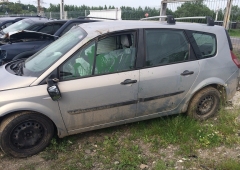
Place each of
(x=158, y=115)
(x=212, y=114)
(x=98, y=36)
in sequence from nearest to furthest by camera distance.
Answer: (x=98, y=36) → (x=158, y=115) → (x=212, y=114)

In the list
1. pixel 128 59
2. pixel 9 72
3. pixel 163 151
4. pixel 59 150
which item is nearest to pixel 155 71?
pixel 128 59

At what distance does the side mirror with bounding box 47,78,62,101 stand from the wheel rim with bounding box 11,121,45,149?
1.40 ft

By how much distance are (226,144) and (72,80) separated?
2.26 meters

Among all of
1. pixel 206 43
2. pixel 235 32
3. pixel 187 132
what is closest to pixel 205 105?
pixel 187 132

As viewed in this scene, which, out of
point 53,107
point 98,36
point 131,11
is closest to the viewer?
point 53,107

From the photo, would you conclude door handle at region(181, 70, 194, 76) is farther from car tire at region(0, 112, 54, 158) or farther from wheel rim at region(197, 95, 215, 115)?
car tire at region(0, 112, 54, 158)

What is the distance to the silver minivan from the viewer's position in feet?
9.50

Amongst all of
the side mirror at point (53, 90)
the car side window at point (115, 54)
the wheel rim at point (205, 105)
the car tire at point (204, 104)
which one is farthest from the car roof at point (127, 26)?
the wheel rim at point (205, 105)

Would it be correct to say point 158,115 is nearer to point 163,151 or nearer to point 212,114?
point 163,151

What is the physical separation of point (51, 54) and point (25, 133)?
110 cm

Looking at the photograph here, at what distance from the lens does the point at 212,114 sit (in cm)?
405

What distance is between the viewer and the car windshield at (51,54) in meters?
3.06

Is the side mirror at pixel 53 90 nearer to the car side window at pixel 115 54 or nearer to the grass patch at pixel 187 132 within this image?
the car side window at pixel 115 54

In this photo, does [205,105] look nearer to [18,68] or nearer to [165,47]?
[165,47]
